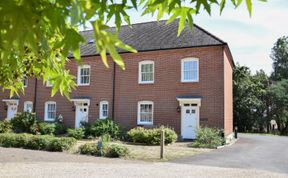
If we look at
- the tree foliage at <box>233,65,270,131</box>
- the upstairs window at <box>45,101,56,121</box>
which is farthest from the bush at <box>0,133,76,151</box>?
the tree foliage at <box>233,65,270,131</box>

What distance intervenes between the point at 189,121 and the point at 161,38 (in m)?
6.85

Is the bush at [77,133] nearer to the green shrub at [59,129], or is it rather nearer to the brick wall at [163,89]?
the brick wall at [163,89]

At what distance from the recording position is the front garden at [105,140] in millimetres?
15570

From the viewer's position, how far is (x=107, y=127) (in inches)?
935

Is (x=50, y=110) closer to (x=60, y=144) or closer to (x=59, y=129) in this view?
(x=59, y=129)

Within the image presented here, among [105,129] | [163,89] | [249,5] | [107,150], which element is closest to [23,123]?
[105,129]

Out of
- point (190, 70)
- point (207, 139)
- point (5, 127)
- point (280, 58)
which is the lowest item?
point (207, 139)

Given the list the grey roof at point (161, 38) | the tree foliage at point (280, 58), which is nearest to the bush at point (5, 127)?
the grey roof at point (161, 38)

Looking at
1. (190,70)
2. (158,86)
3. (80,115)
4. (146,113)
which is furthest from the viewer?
(80,115)

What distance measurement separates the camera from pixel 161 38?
86.5 ft

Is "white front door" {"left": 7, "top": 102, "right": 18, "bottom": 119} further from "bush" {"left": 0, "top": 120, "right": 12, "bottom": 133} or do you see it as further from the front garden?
"bush" {"left": 0, "top": 120, "right": 12, "bottom": 133}

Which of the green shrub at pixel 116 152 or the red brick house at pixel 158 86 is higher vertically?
the red brick house at pixel 158 86

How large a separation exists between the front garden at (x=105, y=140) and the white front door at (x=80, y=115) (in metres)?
1.20

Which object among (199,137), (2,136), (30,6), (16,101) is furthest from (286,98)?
(30,6)
